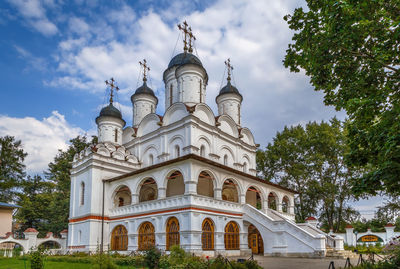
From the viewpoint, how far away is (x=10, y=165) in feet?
109

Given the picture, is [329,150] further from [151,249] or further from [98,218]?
[151,249]

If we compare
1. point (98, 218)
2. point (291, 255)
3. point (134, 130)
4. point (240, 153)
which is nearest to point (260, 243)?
point (291, 255)

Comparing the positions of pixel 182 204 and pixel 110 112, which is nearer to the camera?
pixel 182 204

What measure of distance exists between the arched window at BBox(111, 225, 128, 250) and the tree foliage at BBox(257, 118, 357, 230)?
17494 millimetres

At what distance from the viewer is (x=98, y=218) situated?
2177 centimetres

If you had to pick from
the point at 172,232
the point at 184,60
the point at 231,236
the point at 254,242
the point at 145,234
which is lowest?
the point at 254,242

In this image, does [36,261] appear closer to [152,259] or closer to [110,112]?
[152,259]

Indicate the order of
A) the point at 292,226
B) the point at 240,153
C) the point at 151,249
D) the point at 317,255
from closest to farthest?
1. the point at 151,249
2. the point at 317,255
3. the point at 292,226
4. the point at 240,153

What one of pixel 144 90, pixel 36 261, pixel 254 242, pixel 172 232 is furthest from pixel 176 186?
pixel 36 261

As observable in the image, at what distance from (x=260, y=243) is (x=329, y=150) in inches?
578

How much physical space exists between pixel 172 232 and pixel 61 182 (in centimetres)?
2228

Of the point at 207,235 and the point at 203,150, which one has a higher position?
the point at 203,150

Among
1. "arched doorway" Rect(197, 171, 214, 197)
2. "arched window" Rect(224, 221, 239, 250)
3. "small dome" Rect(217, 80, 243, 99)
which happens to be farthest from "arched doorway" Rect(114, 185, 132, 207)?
"small dome" Rect(217, 80, 243, 99)

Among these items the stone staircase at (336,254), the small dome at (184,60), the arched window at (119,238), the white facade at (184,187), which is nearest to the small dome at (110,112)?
the white facade at (184,187)
